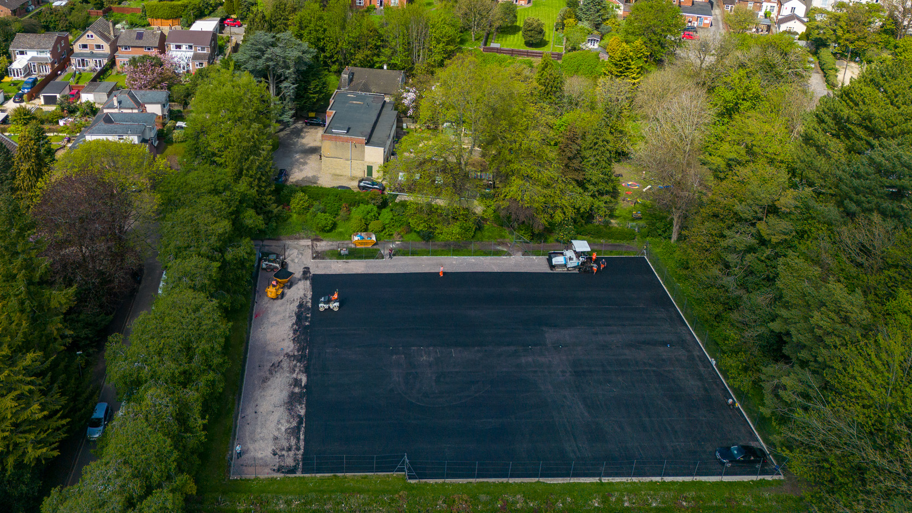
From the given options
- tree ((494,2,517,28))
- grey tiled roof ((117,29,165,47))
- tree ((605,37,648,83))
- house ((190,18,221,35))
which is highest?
tree ((494,2,517,28))

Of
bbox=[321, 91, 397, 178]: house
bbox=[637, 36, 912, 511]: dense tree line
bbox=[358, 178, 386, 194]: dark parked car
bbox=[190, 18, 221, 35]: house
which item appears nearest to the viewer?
bbox=[637, 36, 912, 511]: dense tree line

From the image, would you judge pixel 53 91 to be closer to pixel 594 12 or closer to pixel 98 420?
pixel 98 420

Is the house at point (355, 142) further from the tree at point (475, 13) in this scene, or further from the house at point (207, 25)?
the house at point (207, 25)

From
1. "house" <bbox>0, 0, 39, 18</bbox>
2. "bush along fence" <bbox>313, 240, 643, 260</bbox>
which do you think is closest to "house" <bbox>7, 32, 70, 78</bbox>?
"house" <bbox>0, 0, 39, 18</bbox>

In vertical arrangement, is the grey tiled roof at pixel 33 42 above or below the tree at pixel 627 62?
below

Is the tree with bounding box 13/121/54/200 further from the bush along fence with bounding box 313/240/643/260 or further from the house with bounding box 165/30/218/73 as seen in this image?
Answer: the house with bounding box 165/30/218/73

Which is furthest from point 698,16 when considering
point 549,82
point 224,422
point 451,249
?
point 224,422

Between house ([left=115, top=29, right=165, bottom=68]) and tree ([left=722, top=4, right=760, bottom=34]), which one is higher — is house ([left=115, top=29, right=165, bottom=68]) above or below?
below

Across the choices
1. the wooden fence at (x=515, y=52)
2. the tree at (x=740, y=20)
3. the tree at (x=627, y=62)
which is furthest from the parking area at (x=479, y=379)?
the tree at (x=740, y=20)

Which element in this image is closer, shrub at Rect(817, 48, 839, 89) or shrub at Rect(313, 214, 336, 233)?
shrub at Rect(313, 214, 336, 233)
